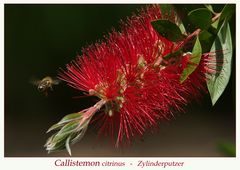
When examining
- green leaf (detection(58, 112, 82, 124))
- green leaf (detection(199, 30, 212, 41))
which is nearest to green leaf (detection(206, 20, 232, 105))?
green leaf (detection(199, 30, 212, 41))

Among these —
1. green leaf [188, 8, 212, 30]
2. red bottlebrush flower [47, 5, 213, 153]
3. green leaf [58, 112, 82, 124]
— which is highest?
green leaf [188, 8, 212, 30]

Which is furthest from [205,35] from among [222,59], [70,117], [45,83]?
[45,83]

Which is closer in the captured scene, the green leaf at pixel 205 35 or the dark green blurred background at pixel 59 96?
the green leaf at pixel 205 35

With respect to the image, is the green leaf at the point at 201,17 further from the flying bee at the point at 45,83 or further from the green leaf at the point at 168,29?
the flying bee at the point at 45,83

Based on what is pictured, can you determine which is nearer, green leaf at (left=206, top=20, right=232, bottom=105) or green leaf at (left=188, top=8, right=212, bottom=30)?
green leaf at (left=188, top=8, right=212, bottom=30)

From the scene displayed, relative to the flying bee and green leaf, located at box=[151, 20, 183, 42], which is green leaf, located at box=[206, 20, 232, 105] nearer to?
green leaf, located at box=[151, 20, 183, 42]

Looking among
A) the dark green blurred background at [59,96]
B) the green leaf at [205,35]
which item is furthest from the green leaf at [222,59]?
the dark green blurred background at [59,96]
